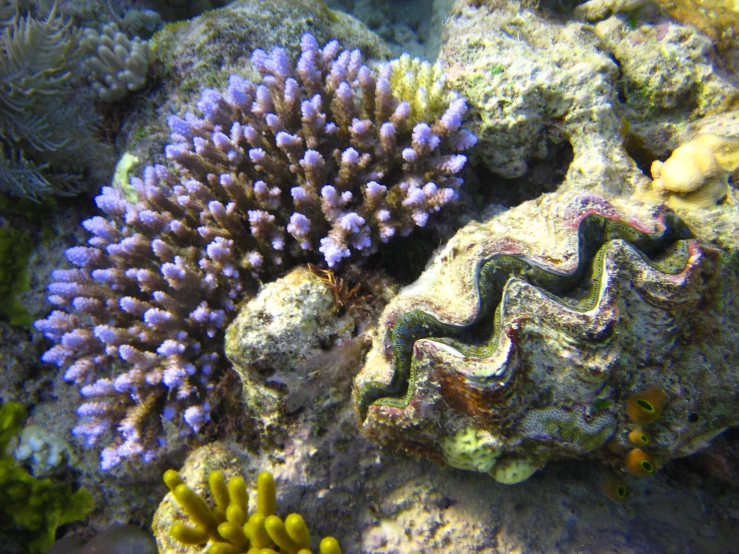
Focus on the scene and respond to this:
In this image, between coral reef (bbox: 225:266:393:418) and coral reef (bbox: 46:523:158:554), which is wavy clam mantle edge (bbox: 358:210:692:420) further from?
coral reef (bbox: 46:523:158:554)

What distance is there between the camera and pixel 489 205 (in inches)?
107

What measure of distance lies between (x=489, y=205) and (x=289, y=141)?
4.52ft

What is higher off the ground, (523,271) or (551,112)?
(551,112)

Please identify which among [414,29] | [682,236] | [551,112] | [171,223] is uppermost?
[414,29]

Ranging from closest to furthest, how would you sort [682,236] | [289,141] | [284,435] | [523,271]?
[523,271], [682,236], [284,435], [289,141]

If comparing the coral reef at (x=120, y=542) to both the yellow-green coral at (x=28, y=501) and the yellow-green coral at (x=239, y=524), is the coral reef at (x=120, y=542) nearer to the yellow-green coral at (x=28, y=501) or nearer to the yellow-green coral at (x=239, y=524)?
the yellow-green coral at (x=28, y=501)

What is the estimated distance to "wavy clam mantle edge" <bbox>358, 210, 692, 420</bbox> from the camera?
1.86 m

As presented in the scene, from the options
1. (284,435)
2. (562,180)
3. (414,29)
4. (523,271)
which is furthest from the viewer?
(414,29)

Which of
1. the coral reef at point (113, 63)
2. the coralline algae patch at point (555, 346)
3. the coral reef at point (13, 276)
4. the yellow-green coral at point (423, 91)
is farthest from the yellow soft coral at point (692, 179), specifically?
the coral reef at point (13, 276)

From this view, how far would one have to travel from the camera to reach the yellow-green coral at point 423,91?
8.10 feet

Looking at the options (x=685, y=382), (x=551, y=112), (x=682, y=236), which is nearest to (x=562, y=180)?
(x=551, y=112)

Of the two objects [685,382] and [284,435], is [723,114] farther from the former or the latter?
[284,435]

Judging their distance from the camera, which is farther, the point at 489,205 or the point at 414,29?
the point at 414,29

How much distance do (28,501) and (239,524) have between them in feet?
7.26
